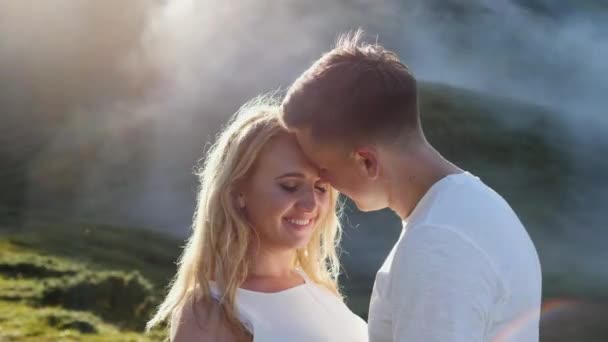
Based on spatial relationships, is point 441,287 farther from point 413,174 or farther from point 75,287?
point 75,287

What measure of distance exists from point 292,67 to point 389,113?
31073 millimetres

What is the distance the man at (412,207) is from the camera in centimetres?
257

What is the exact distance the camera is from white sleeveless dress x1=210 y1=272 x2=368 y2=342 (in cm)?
414

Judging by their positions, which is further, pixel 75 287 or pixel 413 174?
pixel 75 287

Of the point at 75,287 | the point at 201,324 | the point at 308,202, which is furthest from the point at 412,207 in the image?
the point at 75,287

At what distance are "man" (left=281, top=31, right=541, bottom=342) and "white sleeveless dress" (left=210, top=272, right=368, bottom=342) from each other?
1.07 metres

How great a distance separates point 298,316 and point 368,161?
1543mm

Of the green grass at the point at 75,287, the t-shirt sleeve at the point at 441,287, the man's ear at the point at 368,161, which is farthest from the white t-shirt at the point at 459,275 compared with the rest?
the green grass at the point at 75,287

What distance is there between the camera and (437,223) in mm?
2678

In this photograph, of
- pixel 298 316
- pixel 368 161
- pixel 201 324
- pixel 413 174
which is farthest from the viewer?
pixel 298 316

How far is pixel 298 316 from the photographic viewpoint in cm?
438

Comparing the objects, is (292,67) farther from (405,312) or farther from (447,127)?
(405,312)

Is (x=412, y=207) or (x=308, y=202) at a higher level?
(x=308, y=202)

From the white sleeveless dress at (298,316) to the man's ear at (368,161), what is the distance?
1342 mm
